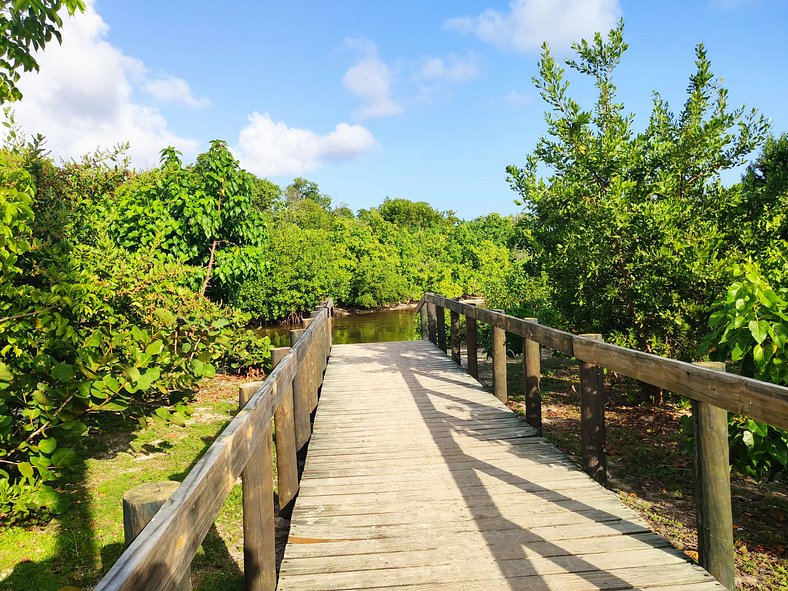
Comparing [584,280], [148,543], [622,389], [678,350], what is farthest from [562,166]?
[148,543]

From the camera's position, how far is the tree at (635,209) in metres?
5.75

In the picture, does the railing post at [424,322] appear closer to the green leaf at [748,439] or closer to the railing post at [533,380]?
the railing post at [533,380]

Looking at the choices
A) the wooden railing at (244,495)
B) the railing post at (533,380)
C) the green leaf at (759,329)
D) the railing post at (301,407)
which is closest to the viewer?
the wooden railing at (244,495)

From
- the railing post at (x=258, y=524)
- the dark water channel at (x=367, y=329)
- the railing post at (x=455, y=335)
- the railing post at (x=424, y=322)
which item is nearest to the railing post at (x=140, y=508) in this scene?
the railing post at (x=258, y=524)

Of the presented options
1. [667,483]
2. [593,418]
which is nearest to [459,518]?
[593,418]

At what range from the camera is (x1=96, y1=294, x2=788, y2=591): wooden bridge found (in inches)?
83.3

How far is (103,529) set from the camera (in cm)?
459

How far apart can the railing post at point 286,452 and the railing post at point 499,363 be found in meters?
2.78

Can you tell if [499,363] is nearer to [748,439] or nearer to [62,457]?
[748,439]

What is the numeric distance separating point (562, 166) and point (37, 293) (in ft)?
19.6

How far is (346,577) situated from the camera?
2.71m

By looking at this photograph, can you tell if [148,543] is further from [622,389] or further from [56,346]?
[622,389]

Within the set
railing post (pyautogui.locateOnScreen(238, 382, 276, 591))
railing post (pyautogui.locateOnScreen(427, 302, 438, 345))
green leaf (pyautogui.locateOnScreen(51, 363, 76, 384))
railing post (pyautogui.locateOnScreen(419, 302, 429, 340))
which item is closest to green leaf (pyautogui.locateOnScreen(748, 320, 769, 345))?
railing post (pyautogui.locateOnScreen(238, 382, 276, 591))

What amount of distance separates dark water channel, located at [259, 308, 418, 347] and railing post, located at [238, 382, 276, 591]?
18.1 metres
